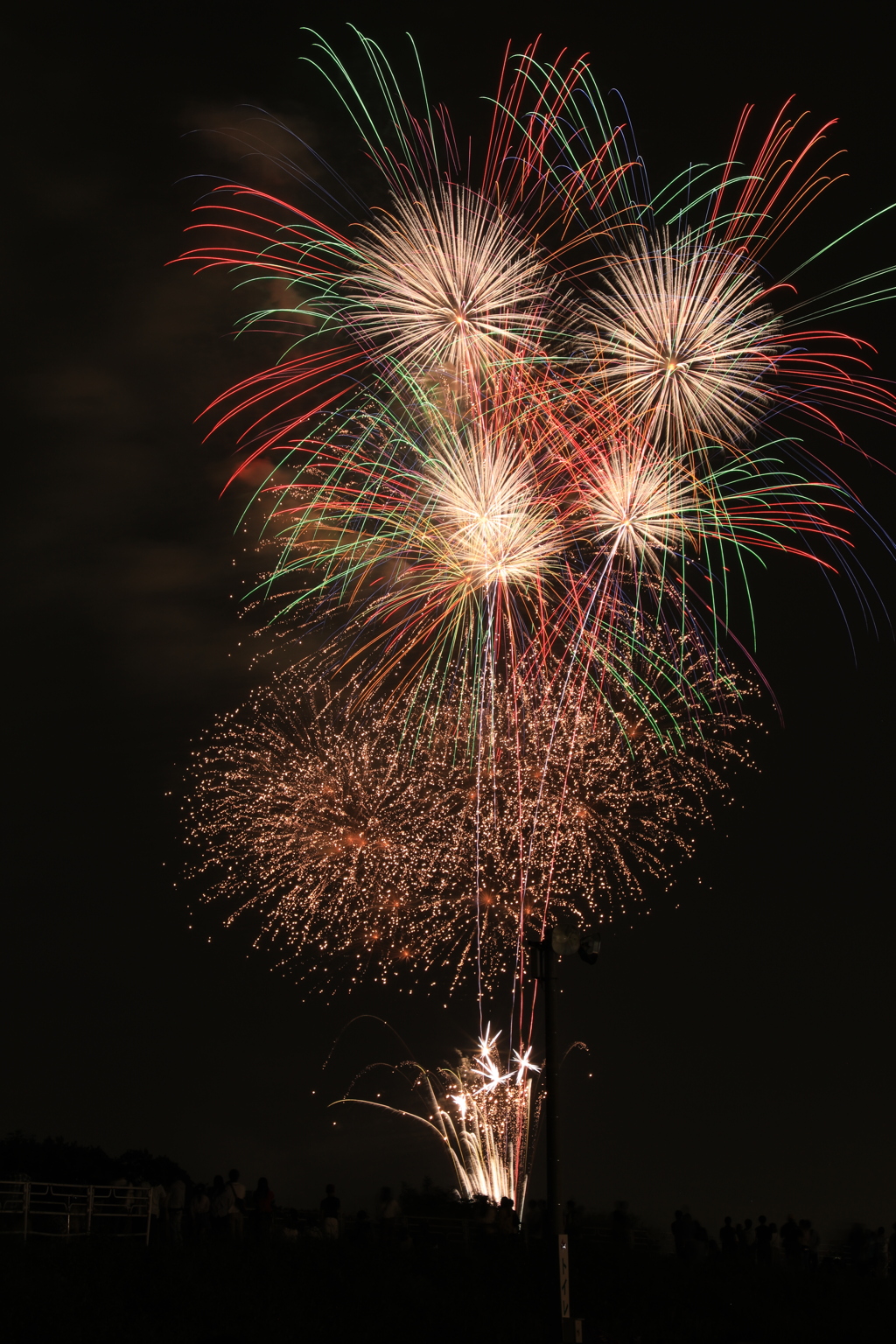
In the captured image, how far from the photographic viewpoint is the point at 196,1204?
2220cm

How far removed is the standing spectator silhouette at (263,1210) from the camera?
2159 cm

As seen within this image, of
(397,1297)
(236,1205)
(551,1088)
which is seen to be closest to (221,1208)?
(236,1205)

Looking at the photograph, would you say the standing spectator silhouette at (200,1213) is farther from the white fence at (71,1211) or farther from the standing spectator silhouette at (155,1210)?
the white fence at (71,1211)

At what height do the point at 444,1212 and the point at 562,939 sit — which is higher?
the point at 562,939

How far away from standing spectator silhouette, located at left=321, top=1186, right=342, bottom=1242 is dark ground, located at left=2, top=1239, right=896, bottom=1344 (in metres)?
0.96

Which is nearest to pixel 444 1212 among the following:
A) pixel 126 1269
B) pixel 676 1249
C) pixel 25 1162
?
pixel 676 1249

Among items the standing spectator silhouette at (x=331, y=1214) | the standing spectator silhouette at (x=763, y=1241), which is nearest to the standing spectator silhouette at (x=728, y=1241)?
the standing spectator silhouette at (x=763, y=1241)

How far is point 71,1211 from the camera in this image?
2136cm

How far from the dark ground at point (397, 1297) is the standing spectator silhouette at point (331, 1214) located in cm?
96

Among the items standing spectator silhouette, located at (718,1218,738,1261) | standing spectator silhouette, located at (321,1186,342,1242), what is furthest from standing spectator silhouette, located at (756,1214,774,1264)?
standing spectator silhouette, located at (321,1186,342,1242)

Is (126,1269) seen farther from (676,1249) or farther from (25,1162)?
(25,1162)

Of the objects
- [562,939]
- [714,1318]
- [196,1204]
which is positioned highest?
[562,939]

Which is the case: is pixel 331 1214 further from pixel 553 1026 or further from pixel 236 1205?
pixel 553 1026

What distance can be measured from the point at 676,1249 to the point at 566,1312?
11.7 m
